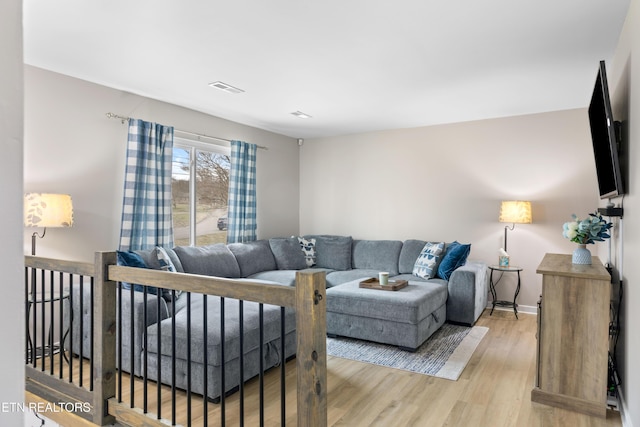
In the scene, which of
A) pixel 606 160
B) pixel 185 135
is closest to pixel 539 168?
pixel 606 160

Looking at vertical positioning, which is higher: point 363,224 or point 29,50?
point 29,50

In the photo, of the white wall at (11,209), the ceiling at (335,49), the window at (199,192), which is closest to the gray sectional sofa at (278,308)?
the window at (199,192)

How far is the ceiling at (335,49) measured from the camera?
2.26 m

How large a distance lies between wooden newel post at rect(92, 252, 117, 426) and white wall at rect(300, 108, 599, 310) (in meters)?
4.03

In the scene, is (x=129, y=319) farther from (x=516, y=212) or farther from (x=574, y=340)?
(x=516, y=212)

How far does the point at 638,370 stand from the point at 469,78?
8.07ft

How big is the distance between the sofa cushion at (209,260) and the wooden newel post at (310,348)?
8.41 ft

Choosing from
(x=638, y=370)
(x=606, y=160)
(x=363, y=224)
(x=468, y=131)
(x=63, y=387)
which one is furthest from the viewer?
(x=363, y=224)

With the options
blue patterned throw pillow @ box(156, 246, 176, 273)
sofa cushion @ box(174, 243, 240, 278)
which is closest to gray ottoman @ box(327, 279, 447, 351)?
sofa cushion @ box(174, 243, 240, 278)

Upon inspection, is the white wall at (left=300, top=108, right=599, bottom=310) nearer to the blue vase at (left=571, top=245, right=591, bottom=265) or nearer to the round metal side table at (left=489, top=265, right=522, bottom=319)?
the round metal side table at (left=489, top=265, right=522, bottom=319)

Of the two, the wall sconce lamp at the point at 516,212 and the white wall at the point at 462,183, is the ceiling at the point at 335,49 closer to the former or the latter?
the white wall at the point at 462,183

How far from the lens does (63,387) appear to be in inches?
91.4

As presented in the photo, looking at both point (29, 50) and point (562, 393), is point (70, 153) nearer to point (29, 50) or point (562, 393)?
point (29, 50)

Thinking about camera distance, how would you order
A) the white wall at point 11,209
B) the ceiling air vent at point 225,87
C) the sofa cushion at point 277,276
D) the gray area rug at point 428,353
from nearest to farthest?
the white wall at point 11,209 → the gray area rug at point 428,353 → the ceiling air vent at point 225,87 → the sofa cushion at point 277,276
